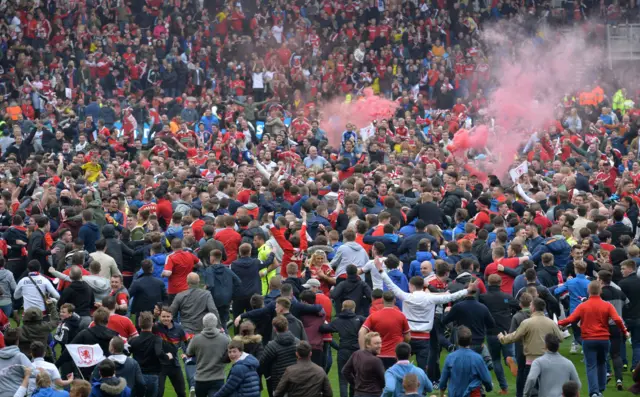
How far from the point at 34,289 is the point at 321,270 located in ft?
11.5

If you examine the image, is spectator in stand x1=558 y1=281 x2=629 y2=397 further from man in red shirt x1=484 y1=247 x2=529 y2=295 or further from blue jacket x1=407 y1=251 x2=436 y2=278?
blue jacket x1=407 y1=251 x2=436 y2=278

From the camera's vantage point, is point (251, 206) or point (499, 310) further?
point (251, 206)

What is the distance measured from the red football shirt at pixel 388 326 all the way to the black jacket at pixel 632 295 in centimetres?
318

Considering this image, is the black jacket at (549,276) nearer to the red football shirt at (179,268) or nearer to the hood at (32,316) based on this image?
the red football shirt at (179,268)

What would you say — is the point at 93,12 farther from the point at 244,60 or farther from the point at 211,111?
the point at 211,111

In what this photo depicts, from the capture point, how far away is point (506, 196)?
1800 centimetres

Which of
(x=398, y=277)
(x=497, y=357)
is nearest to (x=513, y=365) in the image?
(x=497, y=357)

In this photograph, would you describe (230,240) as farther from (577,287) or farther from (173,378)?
(577,287)

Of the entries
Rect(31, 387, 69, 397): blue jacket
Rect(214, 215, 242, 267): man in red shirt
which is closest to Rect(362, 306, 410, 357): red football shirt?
Rect(31, 387, 69, 397): blue jacket

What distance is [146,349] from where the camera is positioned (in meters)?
11.8

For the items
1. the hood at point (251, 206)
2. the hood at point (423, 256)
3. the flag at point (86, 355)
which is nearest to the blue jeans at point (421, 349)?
the hood at point (423, 256)

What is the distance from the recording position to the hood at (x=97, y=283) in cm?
1370

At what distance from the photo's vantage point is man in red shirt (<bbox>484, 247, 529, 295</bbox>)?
1401cm

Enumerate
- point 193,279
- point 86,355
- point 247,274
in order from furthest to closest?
point 247,274 → point 193,279 → point 86,355
